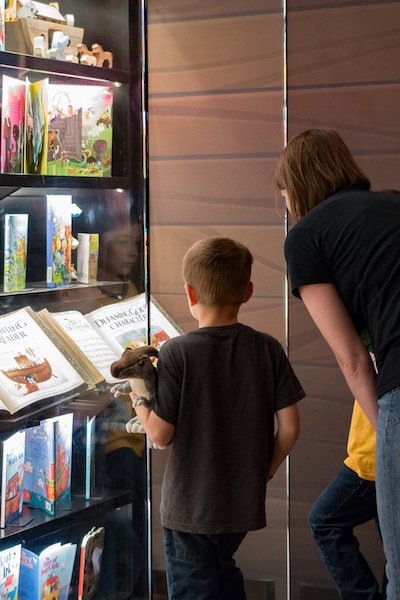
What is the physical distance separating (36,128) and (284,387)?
95cm

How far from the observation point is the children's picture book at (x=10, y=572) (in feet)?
7.36

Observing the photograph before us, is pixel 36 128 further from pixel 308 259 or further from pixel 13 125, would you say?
pixel 308 259

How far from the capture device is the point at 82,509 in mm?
2467

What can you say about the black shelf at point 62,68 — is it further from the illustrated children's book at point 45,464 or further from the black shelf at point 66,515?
the black shelf at point 66,515

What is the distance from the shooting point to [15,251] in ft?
7.68

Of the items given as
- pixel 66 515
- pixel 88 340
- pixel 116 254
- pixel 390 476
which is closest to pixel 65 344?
pixel 88 340

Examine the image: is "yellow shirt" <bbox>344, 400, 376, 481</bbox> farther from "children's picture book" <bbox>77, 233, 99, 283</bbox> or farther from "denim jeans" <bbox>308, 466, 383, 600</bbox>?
A: "children's picture book" <bbox>77, 233, 99, 283</bbox>

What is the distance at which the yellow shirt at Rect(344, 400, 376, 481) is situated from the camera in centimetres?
238

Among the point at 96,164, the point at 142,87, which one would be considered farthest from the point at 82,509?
the point at 142,87

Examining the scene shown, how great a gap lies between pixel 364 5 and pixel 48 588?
192 centimetres

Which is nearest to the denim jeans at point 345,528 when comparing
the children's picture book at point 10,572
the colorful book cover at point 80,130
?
the children's picture book at point 10,572

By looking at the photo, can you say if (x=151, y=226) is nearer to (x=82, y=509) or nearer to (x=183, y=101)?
(x=183, y=101)

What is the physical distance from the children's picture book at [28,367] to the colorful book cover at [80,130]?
0.43 m

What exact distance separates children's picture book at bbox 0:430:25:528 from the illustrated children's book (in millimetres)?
35
